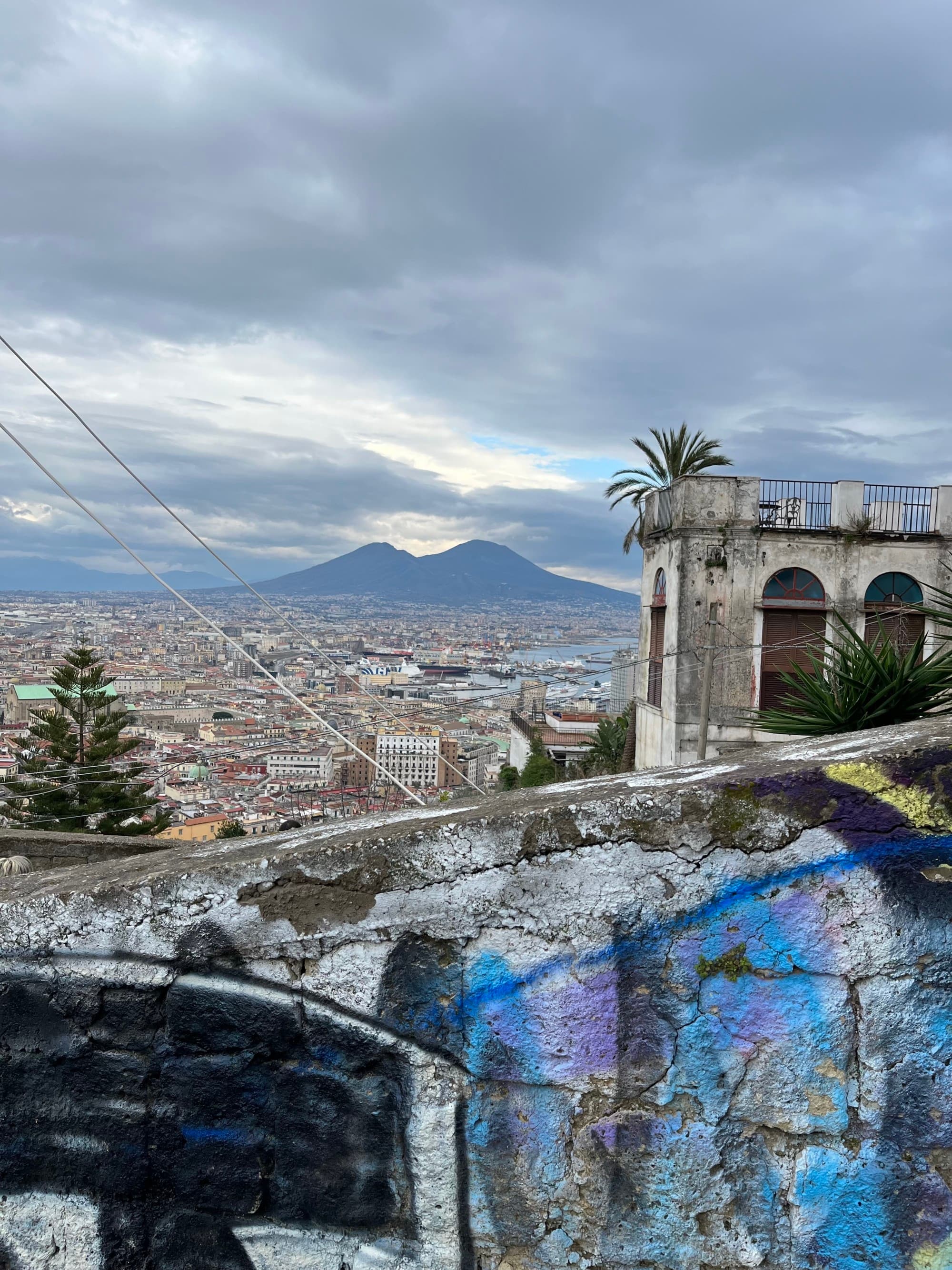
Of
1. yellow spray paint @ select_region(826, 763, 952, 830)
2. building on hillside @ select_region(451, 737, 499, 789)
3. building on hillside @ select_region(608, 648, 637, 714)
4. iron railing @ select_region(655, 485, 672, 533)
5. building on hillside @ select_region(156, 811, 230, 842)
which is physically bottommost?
building on hillside @ select_region(451, 737, 499, 789)

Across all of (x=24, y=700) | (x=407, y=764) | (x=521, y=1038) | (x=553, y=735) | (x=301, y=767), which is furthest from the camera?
(x=407, y=764)

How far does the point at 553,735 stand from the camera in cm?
4003

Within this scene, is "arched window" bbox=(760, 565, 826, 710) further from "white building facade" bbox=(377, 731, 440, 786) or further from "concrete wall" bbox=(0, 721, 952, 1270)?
"white building facade" bbox=(377, 731, 440, 786)

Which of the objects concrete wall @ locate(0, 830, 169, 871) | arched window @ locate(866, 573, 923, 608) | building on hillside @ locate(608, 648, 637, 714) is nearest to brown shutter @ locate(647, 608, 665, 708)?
building on hillside @ locate(608, 648, 637, 714)

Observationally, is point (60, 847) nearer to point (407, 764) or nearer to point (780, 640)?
point (780, 640)

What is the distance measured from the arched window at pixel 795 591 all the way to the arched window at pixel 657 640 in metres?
2.38

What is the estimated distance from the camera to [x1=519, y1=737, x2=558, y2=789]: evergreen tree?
30172 millimetres

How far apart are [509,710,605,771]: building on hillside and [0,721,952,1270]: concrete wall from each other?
31.2 metres

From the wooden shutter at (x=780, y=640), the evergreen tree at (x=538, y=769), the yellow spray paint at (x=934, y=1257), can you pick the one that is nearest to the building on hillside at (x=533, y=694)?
the evergreen tree at (x=538, y=769)

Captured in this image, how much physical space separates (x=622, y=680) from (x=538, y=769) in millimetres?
11740

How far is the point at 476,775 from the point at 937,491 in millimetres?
34124

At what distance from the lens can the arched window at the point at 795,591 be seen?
1867 cm

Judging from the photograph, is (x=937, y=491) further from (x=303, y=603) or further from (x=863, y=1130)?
(x=303, y=603)

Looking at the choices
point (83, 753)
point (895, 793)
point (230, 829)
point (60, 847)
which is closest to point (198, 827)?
point (83, 753)
